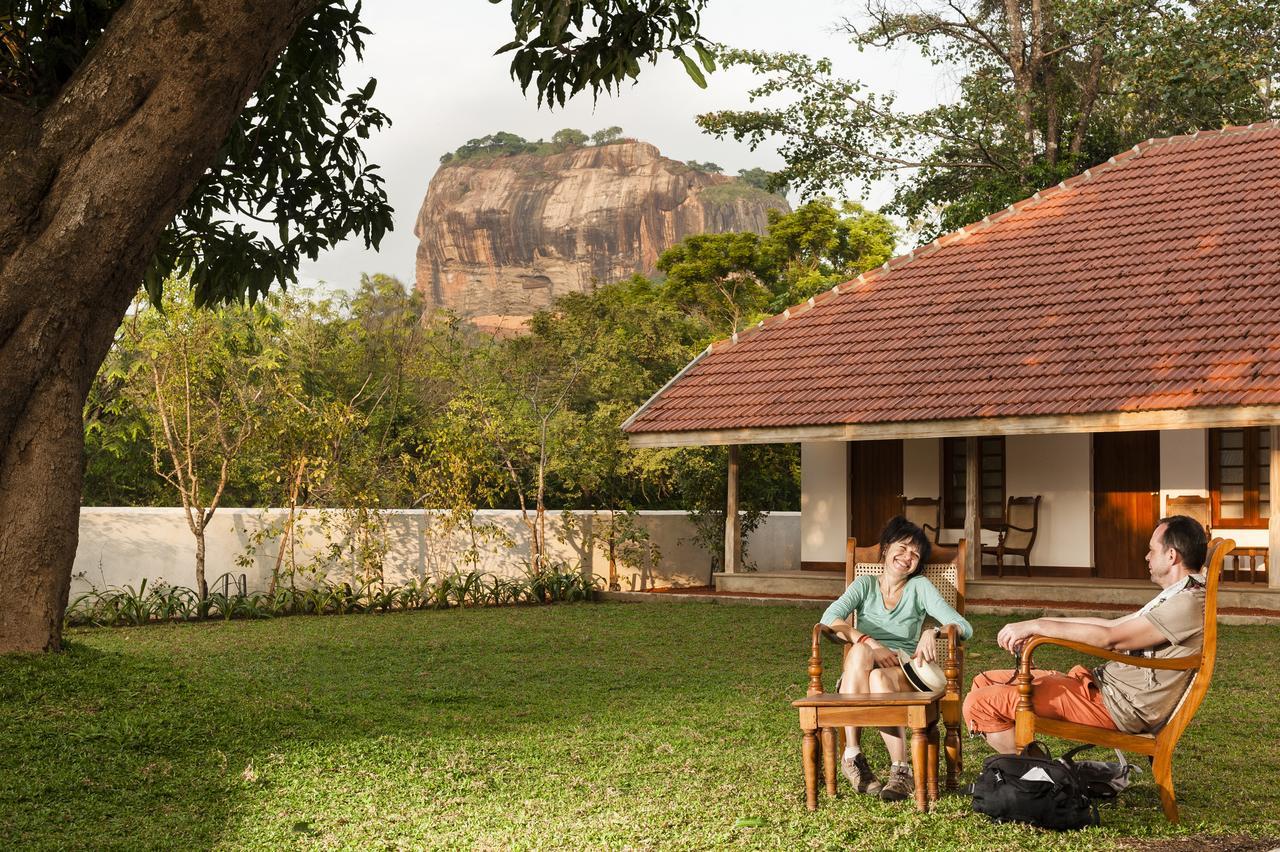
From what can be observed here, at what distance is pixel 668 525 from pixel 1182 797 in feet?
45.7

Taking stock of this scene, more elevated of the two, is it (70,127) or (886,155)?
(886,155)

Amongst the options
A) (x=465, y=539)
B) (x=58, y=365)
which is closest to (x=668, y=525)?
(x=465, y=539)

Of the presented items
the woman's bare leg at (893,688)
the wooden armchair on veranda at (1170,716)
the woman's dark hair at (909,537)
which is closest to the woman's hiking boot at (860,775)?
the woman's bare leg at (893,688)

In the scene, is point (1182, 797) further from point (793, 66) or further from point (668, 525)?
point (793, 66)

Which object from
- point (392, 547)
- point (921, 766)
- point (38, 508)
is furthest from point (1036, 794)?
point (392, 547)

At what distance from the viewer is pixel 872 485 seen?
59.1 ft

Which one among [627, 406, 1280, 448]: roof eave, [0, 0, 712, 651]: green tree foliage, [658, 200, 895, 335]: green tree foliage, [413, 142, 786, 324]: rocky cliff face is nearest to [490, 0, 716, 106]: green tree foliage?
[0, 0, 712, 651]: green tree foliage

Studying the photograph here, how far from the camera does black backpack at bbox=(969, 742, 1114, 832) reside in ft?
17.1

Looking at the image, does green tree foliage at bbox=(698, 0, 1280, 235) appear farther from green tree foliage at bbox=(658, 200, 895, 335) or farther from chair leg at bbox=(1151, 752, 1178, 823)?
chair leg at bbox=(1151, 752, 1178, 823)

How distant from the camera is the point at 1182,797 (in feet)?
19.3

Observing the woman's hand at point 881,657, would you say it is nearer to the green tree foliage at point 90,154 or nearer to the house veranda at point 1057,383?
the green tree foliage at point 90,154

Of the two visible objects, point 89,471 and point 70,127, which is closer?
point 70,127

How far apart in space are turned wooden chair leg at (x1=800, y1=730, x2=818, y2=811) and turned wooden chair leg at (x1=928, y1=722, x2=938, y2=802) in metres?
0.47

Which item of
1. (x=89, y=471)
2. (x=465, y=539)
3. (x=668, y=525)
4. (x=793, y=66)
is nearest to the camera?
(x=465, y=539)
